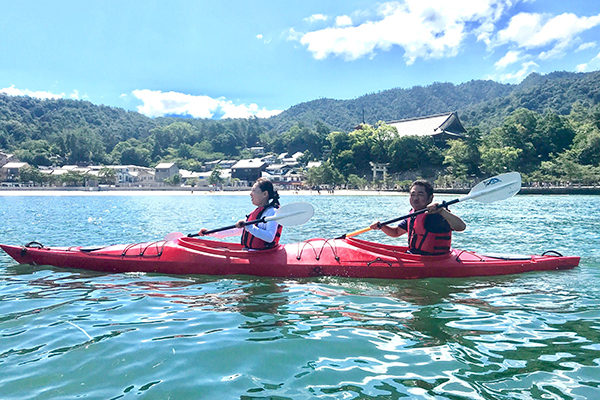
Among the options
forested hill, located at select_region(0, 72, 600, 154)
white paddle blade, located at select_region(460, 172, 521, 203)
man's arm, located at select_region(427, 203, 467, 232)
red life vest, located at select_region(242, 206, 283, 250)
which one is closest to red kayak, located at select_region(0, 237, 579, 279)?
red life vest, located at select_region(242, 206, 283, 250)

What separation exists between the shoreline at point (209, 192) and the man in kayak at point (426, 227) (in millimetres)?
48568

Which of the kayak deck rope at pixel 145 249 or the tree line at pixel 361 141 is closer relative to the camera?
the kayak deck rope at pixel 145 249

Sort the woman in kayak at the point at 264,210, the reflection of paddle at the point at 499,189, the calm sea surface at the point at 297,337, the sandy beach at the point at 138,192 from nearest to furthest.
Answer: the calm sea surface at the point at 297,337, the woman in kayak at the point at 264,210, the reflection of paddle at the point at 499,189, the sandy beach at the point at 138,192

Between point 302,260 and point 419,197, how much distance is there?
6.91 feet

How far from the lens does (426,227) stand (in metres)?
6.59

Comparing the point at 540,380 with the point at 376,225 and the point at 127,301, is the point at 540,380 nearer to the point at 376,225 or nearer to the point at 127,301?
the point at 376,225

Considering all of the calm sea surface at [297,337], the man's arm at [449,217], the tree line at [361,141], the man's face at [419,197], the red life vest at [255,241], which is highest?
the tree line at [361,141]

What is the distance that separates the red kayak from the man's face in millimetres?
794

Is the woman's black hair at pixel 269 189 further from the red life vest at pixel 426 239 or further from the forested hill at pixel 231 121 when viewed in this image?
the forested hill at pixel 231 121

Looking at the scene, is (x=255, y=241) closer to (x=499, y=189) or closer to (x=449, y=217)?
(x=449, y=217)

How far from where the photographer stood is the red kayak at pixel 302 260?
21.9ft

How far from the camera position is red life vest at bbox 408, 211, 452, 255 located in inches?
260

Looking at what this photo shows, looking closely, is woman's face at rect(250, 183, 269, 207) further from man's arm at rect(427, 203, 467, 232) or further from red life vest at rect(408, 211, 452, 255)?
man's arm at rect(427, 203, 467, 232)

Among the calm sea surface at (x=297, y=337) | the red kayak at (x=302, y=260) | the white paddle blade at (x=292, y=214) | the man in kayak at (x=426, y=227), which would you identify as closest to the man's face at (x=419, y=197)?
the man in kayak at (x=426, y=227)
